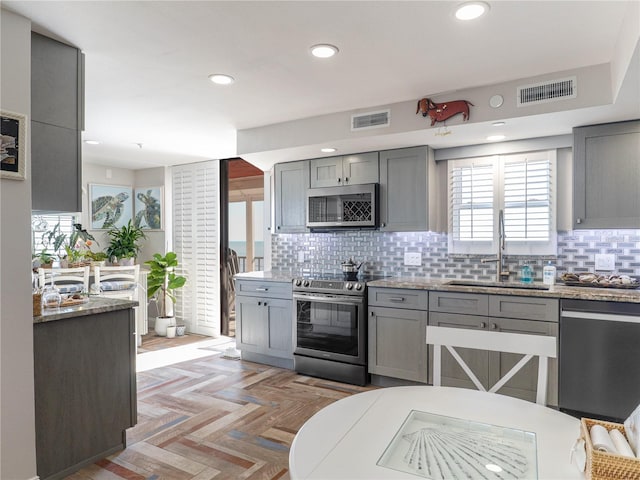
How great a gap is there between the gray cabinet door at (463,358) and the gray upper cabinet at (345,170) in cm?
146

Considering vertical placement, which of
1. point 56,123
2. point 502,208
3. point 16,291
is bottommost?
point 16,291

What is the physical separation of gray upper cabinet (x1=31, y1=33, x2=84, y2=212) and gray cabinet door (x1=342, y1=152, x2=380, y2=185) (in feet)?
7.91

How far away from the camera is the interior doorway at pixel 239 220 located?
5824 millimetres

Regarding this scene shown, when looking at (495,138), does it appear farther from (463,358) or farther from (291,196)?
(291,196)

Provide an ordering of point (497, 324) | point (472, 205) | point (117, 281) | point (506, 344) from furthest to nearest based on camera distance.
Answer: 1. point (117, 281)
2. point (472, 205)
3. point (497, 324)
4. point (506, 344)

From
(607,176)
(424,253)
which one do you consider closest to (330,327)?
(424,253)

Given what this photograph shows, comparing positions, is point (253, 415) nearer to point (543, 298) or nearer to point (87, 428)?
point (87, 428)

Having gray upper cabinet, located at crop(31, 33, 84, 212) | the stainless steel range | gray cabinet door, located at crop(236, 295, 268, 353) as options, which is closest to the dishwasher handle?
the stainless steel range

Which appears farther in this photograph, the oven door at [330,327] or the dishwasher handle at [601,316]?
the oven door at [330,327]

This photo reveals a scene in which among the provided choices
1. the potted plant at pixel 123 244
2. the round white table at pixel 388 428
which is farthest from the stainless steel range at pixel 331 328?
the potted plant at pixel 123 244

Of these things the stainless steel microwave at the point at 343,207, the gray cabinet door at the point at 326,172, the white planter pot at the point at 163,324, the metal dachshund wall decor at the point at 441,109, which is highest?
the metal dachshund wall decor at the point at 441,109

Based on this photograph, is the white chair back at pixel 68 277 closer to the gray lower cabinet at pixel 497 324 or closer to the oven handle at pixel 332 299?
the oven handle at pixel 332 299

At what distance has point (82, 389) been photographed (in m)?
2.39

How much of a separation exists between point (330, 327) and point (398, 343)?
67cm
